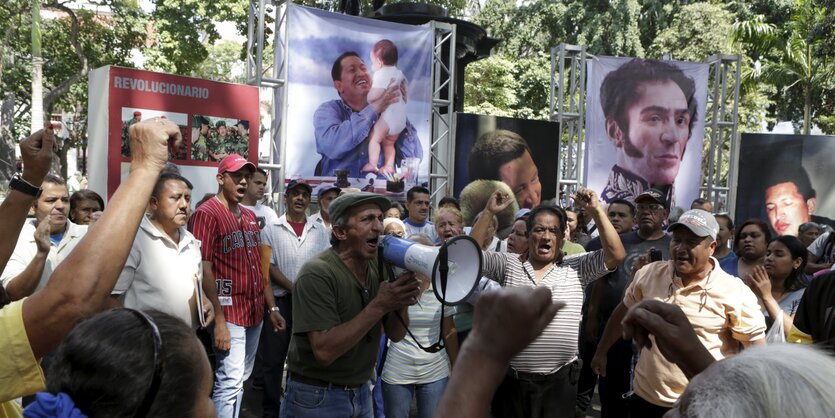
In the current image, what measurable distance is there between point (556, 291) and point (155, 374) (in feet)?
9.75

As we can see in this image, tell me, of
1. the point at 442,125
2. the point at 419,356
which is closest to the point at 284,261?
the point at 419,356

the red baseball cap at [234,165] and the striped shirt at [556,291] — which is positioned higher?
the red baseball cap at [234,165]

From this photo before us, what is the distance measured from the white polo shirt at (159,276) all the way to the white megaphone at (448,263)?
1.59m

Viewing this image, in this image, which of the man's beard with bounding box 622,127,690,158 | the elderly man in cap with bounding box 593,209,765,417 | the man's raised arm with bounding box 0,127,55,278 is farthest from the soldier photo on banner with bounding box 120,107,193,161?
the man's beard with bounding box 622,127,690,158

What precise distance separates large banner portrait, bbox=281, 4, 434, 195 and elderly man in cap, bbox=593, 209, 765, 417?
5339mm

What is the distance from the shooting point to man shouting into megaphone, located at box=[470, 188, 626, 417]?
3.88 meters

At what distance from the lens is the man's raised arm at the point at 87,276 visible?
1466 mm

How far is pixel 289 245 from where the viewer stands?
5.82 metres

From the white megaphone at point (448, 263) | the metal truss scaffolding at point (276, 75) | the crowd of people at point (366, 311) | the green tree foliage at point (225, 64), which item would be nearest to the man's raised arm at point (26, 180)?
the crowd of people at point (366, 311)

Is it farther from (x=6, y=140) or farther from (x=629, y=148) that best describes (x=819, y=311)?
(x=6, y=140)

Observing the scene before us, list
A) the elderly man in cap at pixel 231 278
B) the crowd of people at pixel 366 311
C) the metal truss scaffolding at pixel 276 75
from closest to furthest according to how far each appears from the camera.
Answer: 1. the crowd of people at pixel 366 311
2. the elderly man in cap at pixel 231 278
3. the metal truss scaffolding at pixel 276 75

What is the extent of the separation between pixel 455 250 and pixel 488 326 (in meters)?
1.52

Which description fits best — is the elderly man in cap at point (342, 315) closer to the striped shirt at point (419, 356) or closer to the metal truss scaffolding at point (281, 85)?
the striped shirt at point (419, 356)

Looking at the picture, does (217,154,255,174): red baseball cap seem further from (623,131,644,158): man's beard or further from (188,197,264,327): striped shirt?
(623,131,644,158): man's beard
